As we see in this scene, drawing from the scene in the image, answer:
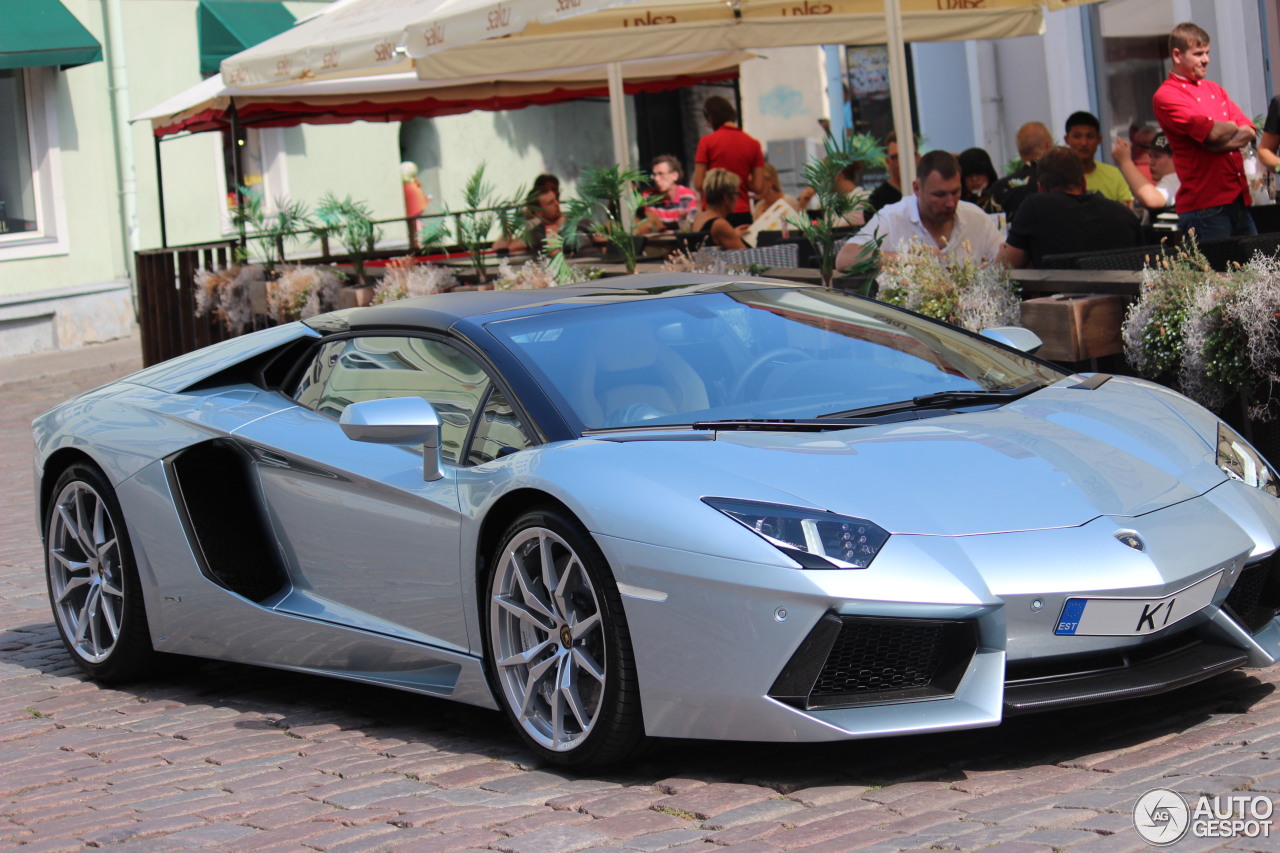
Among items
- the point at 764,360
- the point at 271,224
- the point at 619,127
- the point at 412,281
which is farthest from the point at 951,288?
the point at 271,224

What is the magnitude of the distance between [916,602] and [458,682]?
55.9 inches

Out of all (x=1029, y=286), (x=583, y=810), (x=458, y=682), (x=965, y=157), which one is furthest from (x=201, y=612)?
(x=965, y=157)

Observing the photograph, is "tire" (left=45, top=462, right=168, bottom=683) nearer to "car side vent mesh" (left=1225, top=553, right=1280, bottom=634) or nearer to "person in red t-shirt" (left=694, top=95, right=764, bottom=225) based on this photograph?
"car side vent mesh" (left=1225, top=553, right=1280, bottom=634)

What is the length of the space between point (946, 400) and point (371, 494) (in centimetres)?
163

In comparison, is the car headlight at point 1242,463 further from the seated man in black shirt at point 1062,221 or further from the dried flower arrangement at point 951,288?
the seated man in black shirt at point 1062,221

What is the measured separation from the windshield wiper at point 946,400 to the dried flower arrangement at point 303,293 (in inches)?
326

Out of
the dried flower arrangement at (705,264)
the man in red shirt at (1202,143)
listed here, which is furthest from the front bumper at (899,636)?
the dried flower arrangement at (705,264)

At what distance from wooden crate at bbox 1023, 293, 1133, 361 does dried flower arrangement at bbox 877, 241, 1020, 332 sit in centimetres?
25

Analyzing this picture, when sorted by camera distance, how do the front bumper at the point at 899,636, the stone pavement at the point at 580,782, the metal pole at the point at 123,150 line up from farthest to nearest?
the metal pole at the point at 123,150 < the front bumper at the point at 899,636 < the stone pavement at the point at 580,782

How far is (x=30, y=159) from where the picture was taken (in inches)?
803

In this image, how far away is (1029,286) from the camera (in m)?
7.09

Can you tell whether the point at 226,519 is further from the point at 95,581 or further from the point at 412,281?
the point at 412,281

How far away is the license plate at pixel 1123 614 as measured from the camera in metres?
3.59

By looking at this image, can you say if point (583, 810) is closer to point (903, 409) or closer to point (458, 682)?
point (458, 682)
